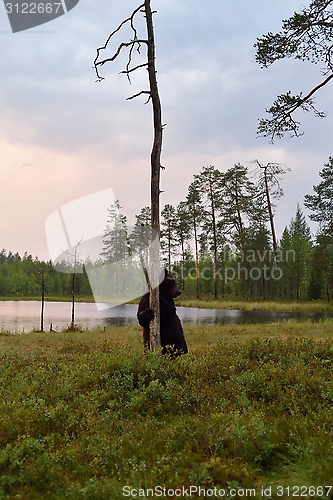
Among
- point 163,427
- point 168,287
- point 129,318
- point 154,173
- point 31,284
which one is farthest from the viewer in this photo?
point 31,284

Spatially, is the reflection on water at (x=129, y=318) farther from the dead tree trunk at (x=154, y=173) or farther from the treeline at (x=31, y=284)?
the treeline at (x=31, y=284)

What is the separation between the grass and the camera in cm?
369

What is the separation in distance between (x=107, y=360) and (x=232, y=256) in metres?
57.9

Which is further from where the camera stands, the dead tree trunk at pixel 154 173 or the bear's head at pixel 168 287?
the bear's head at pixel 168 287

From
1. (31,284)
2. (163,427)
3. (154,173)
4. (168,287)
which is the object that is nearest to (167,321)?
(168,287)

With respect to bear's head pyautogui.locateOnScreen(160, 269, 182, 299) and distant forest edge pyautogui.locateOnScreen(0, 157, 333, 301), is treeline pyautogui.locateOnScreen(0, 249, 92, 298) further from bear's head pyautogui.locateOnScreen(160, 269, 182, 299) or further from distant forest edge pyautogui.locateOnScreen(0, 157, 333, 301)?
bear's head pyautogui.locateOnScreen(160, 269, 182, 299)

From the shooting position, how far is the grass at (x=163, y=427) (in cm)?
369

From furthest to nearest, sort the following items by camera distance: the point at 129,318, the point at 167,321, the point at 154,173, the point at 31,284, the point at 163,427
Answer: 1. the point at 31,284
2. the point at 129,318
3. the point at 167,321
4. the point at 154,173
5. the point at 163,427

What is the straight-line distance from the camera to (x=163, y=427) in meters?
5.12

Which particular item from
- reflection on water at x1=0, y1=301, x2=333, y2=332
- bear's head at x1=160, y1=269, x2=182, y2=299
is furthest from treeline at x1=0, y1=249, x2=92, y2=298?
bear's head at x1=160, y1=269, x2=182, y2=299

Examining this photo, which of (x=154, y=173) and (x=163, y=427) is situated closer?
(x=163, y=427)

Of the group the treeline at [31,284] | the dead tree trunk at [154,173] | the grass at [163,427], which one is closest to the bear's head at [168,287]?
the dead tree trunk at [154,173]

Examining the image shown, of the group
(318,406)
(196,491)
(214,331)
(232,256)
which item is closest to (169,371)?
(318,406)

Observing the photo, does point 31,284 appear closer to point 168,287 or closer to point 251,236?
point 251,236
